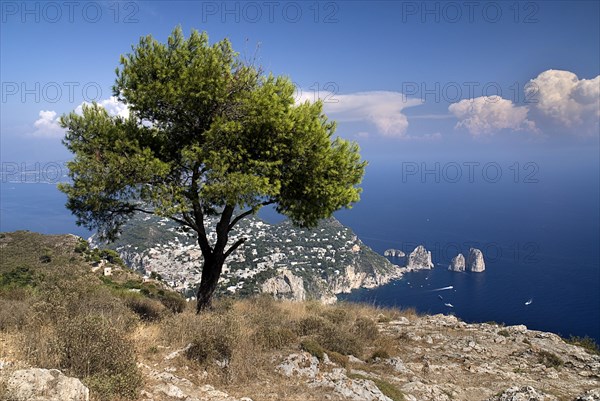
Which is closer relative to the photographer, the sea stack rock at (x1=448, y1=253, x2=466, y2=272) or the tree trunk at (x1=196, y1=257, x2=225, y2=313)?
the tree trunk at (x1=196, y1=257, x2=225, y2=313)

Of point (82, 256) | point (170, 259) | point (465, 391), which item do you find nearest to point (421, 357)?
point (465, 391)

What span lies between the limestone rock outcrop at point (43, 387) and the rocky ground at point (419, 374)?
16 millimetres

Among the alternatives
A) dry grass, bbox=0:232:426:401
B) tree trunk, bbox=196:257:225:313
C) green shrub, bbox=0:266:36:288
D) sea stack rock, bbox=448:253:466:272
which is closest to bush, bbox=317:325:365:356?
dry grass, bbox=0:232:426:401

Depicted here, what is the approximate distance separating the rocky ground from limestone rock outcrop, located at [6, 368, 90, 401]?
0.02 m

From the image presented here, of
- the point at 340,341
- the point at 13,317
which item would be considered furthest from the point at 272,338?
the point at 13,317

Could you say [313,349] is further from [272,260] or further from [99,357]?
[272,260]

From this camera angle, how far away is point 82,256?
3328 centimetres

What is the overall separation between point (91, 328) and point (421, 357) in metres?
9.28

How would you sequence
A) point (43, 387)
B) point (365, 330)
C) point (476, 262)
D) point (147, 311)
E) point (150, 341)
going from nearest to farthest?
point (43, 387), point (150, 341), point (365, 330), point (147, 311), point (476, 262)

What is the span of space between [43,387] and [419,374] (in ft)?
28.2

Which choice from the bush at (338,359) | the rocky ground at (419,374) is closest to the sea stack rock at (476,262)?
the rocky ground at (419,374)

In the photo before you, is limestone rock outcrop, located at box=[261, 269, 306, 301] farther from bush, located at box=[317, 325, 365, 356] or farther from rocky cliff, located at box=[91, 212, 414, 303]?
bush, located at box=[317, 325, 365, 356]

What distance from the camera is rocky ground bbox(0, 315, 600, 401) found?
22.9 feet

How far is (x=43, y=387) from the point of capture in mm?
5074
